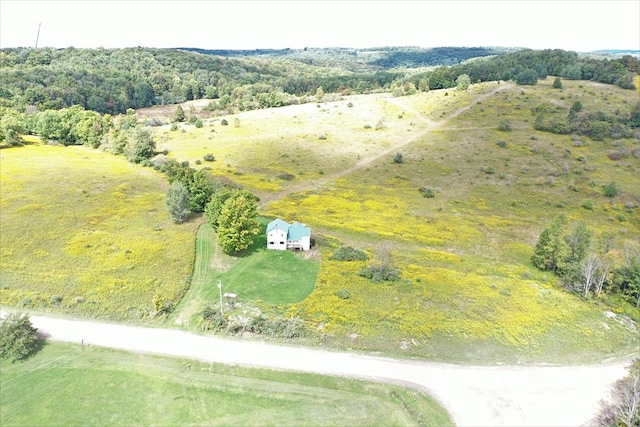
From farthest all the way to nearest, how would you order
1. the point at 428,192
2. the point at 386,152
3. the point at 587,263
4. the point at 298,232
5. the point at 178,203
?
the point at 386,152
the point at 428,192
the point at 178,203
the point at 298,232
the point at 587,263

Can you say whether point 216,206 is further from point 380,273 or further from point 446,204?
point 446,204

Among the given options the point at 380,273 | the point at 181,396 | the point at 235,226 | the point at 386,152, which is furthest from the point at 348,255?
the point at 386,152

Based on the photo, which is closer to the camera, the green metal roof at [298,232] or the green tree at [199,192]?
the green metal roof at [298,232]

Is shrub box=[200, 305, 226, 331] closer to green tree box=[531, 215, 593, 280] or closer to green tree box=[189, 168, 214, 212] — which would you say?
green tree box=[189, 168, 214, 212]

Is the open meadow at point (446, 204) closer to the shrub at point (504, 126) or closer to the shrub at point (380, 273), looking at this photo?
the shrub at point (380, 273)

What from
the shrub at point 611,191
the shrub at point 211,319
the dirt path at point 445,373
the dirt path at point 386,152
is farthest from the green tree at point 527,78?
the shrub at point 211,319
